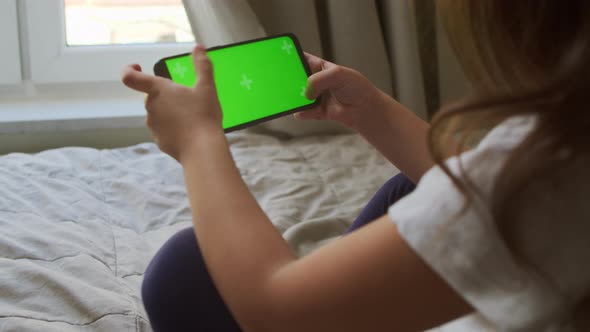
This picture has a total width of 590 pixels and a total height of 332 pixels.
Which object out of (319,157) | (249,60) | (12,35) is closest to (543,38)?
(249,60)

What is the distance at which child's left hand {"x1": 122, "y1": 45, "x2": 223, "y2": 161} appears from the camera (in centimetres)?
52

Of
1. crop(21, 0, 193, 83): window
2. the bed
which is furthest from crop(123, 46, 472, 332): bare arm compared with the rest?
crop(21, 0, 193, 83): window

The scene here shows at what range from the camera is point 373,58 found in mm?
1285

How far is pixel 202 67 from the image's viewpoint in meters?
0.55

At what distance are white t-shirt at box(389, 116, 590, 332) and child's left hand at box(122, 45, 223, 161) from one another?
211 mm

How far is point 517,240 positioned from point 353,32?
0.95 m

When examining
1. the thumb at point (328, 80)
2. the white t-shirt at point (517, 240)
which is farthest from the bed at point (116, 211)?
the white t-shirt at point (517, 240)

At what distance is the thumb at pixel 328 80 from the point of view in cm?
75

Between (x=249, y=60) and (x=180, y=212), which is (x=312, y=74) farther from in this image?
(x=180, y=212)

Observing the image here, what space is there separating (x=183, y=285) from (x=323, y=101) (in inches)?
13.1

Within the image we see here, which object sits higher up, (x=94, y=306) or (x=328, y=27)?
(x=328, y=27)

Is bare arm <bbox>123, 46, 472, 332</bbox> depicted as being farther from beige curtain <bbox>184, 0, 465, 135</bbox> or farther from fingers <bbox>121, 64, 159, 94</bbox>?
beige curtain <bbox>184, 0, 465, 135</bbox>

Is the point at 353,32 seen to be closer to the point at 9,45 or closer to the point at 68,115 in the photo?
the point at 68,115

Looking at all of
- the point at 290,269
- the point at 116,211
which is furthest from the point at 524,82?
the point at 116,211
